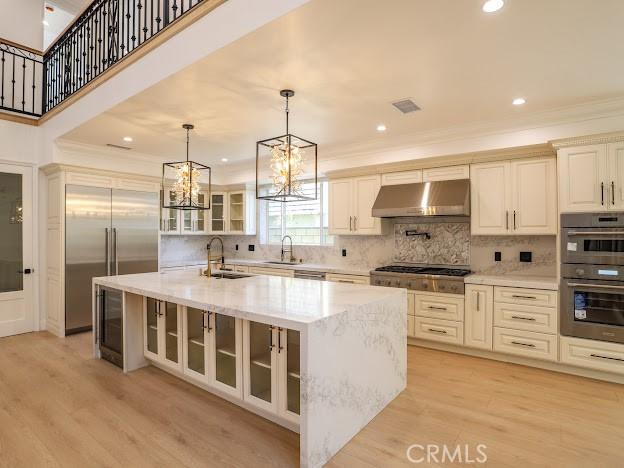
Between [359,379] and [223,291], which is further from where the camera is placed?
[223,291]

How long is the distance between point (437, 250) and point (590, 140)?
2.00m

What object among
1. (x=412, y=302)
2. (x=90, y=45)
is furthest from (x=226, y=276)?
(x=90, y=45)

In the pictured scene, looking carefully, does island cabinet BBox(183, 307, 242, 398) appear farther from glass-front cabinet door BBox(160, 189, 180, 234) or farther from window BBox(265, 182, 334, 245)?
glass-front cabinet door BBox(160, 189, 180, 234)

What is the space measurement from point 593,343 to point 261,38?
3903 mm

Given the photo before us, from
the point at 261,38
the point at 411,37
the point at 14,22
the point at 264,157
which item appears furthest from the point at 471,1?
the point at 14,22

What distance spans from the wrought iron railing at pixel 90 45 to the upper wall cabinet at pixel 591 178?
13.8 ft

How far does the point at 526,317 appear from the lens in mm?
3689

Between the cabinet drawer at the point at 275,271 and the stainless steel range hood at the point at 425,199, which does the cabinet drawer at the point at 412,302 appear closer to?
the stainless steel range hood at the point at 425,199

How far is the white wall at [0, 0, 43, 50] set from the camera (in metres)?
5.43

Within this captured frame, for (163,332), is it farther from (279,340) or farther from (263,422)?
(279,340)

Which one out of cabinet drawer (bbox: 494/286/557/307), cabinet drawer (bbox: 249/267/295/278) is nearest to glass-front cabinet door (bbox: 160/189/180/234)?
cabinet drawer (bbox: 249/267/295/278)

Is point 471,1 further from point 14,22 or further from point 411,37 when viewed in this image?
point 14,22

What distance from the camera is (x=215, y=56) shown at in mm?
2510

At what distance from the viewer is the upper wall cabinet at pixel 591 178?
128 inches
